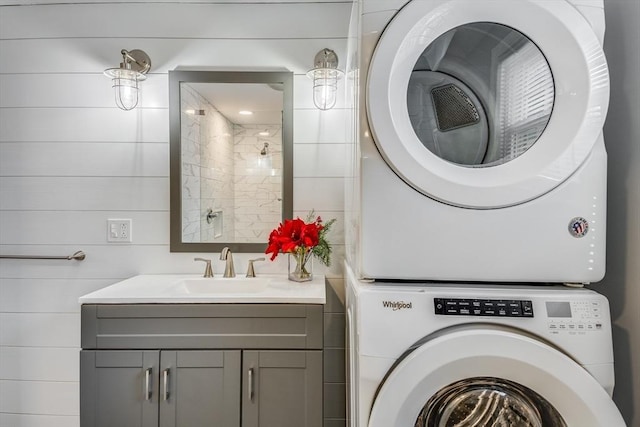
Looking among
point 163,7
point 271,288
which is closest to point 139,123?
point 163,7

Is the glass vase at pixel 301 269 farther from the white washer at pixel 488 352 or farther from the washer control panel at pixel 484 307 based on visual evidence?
the washer control panel at pixel 484 307

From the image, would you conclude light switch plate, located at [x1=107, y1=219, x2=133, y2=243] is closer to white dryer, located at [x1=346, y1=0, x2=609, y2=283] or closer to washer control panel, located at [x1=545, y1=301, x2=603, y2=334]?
white dryer, located at [x1=346, y1=0, x2=609, y2=283]

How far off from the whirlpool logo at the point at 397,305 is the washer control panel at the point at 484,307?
65 mm

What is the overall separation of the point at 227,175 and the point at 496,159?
1288 millimetres

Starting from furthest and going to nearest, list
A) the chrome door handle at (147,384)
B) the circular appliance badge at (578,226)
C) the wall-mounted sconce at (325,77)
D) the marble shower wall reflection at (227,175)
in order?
the marble shower wall reflection at (227,175) → the wall-mounted sconce at (325,77) → the chrome door handle at (147,384) → the circular appliance badge at (578,226)

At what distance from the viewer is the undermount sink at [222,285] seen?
5.69 feet

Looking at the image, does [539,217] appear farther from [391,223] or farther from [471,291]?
[391,223]

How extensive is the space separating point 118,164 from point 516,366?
192cm

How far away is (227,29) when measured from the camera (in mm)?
1847

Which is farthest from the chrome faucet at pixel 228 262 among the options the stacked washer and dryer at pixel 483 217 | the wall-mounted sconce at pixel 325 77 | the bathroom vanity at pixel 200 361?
the stacked washer and dryer at pixel 483 217

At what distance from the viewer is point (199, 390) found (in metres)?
1.36

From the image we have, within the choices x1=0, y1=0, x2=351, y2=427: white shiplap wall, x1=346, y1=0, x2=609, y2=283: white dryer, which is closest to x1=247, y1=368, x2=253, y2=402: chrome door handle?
x1=0, y1=0, x2=351, y2=427: white shiplap wall

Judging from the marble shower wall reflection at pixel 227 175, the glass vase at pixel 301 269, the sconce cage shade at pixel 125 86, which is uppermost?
the sconce cage shade at pixel 125 86

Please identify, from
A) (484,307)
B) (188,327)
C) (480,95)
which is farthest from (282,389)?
(480,95)
